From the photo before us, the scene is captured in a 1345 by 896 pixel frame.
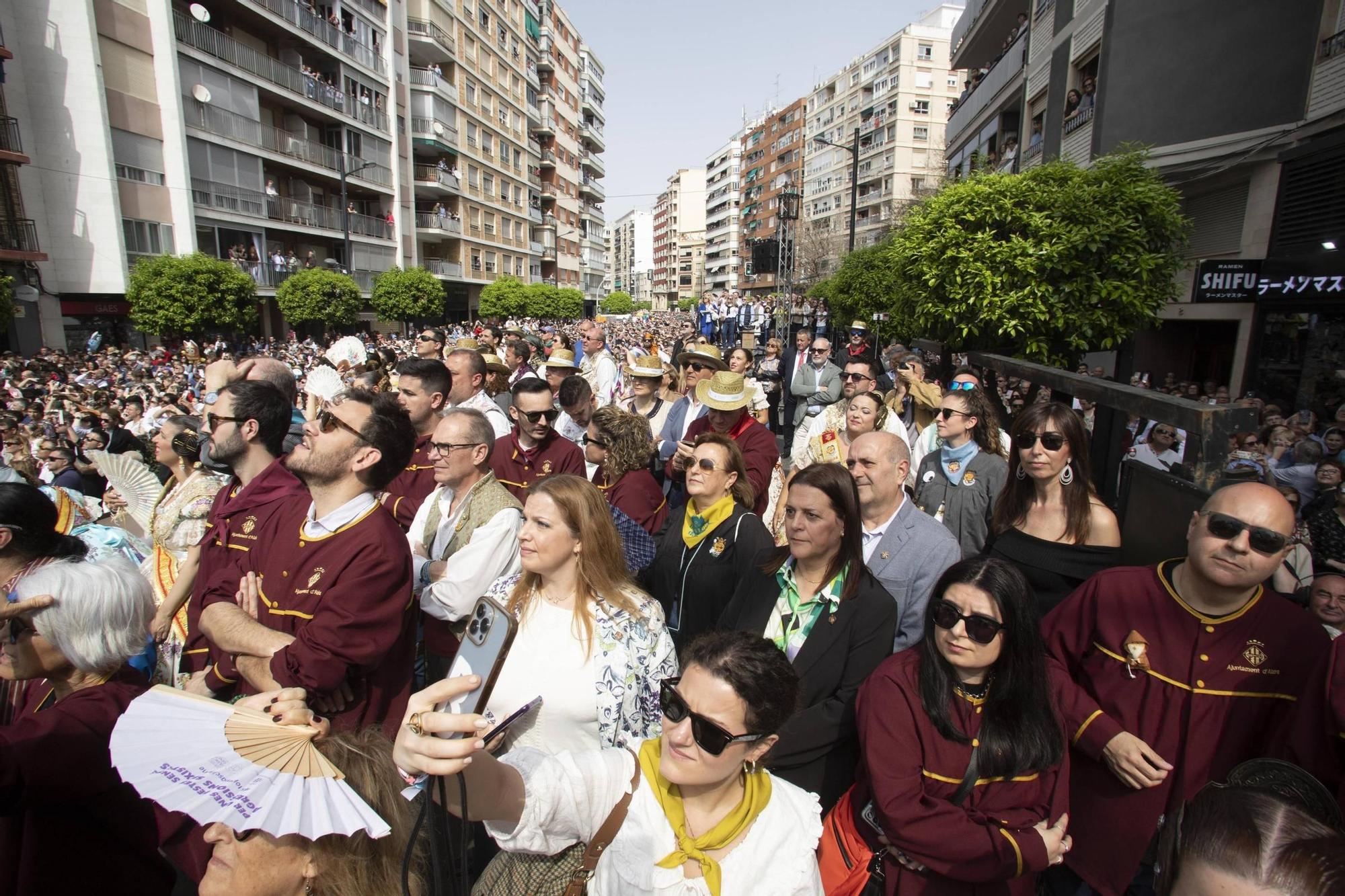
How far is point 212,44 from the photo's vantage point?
25.1 m

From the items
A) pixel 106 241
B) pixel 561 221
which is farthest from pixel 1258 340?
pixel 561 221

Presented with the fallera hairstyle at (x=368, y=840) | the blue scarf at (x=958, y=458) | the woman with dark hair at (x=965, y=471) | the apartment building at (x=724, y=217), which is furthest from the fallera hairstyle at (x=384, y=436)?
the apartment building at (x=724, y=217)

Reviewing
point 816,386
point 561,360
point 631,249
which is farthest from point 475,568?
point 631,249

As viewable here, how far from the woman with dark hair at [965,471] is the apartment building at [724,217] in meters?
99.1

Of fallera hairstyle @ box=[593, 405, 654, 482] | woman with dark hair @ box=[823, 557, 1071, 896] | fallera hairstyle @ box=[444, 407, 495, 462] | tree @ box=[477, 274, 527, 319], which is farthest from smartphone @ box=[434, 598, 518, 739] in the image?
tree @ box=[477, 274, 527, 319]

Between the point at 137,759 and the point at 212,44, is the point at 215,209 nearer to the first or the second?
the point at 212,44

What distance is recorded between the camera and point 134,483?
15.5ft

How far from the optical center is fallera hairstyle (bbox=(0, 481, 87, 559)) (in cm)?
258

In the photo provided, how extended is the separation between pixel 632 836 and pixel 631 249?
185 meters

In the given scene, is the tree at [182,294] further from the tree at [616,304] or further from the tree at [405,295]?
the tree at [616,304]

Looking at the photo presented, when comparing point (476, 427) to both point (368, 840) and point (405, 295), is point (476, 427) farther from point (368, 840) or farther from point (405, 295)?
point (405, 295)

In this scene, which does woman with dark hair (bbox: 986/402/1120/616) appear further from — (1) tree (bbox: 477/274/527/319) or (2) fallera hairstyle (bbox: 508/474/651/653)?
(1) tree (bbox: 477/274/527/319)

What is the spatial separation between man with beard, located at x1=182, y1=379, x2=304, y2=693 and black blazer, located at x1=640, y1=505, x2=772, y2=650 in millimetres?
1884

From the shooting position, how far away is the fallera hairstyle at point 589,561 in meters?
2.62
